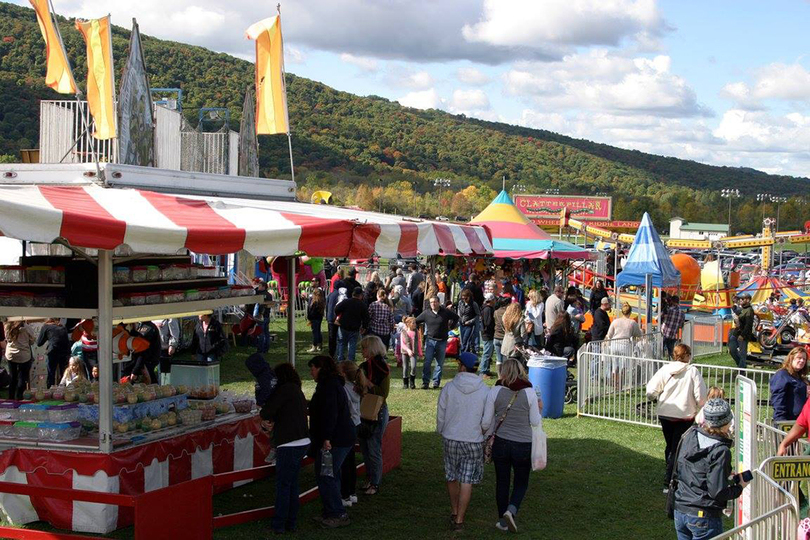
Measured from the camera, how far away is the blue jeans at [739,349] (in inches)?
632

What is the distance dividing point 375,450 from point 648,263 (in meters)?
9.98

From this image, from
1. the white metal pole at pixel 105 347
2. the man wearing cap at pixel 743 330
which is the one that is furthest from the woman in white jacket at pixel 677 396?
the man wearing cap at pixel 743 330

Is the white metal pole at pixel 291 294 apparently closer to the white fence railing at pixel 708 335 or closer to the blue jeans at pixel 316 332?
the blue jeans at pixel 316 332

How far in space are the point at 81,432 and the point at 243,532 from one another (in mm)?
1616

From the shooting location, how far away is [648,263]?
55.1ft

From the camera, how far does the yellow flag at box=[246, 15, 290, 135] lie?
920 centimetres

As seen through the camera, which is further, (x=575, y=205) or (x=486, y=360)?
(x=575, y=205)

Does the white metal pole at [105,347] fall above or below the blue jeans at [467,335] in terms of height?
above

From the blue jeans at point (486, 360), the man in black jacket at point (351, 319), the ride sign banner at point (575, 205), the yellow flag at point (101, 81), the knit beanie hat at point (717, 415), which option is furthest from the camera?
the ride sign banner at point (575, 205)

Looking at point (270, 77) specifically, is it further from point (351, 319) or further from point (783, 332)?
point (783, 332)

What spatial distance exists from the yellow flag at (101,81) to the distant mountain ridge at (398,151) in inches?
970

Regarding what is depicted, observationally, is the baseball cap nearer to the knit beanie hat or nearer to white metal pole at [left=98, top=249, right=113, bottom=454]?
the knit beanie hat

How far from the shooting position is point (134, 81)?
33.4ft

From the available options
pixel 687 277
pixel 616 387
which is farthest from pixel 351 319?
pixel 687 277
